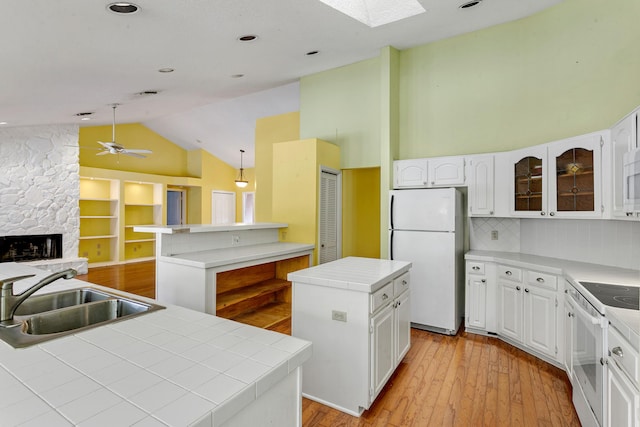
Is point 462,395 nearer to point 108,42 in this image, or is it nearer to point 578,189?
point 578,189

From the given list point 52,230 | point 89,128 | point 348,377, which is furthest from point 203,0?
point 89,128

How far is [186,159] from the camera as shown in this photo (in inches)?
402

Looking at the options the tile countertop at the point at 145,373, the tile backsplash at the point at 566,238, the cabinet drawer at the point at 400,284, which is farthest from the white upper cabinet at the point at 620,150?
the tile countertop at the point at 145,373

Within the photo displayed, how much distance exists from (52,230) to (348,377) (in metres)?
7.09

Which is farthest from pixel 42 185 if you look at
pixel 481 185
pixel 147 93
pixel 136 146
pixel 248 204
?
pixel 481 185

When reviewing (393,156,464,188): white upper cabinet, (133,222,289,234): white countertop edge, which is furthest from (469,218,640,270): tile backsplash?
(133,222,289,234): white countertop edge

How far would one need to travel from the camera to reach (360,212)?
18.7ft

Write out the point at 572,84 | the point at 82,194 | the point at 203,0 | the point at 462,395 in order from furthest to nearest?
the point at 82,194 → the point at 572,84 → the point at 203,0 → the point at 462,395

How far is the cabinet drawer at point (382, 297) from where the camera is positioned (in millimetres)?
2184

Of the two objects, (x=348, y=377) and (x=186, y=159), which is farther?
(x=186, y=159)

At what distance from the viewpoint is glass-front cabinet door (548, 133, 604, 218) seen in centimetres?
270

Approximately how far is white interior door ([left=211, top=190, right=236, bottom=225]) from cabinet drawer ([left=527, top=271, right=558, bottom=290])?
883cm

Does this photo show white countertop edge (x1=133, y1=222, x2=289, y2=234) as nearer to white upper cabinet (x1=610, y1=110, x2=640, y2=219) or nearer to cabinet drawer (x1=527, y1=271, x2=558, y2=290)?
cabinet drawer (x1=527, y1=271, x2=558, y2=290)

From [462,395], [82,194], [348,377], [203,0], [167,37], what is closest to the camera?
[348,377]
